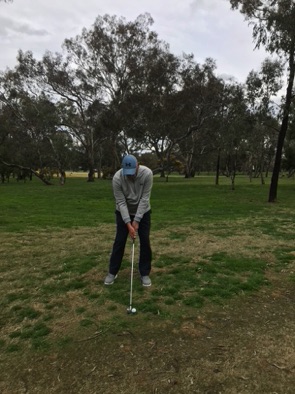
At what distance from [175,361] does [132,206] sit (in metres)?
2.40

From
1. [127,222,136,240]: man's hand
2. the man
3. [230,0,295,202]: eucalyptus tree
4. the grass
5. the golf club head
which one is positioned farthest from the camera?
[230,0,295,202]: eucalyptus tree

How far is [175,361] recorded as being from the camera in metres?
3.35

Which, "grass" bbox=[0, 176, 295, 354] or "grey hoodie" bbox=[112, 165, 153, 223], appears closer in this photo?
"grass" bbox=[0, 176, 295, 354]

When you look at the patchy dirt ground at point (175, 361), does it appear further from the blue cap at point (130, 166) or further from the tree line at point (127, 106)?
the tree line at point (127, 106)

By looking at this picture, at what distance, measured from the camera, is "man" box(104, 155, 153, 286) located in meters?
4.98

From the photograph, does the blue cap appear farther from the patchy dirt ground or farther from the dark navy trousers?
the patchy dirt ground

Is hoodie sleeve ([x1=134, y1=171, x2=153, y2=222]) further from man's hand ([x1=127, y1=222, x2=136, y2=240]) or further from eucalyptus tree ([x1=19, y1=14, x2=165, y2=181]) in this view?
eucalyptus tree ([x1=19, y1=14, x2=165, y2=181])

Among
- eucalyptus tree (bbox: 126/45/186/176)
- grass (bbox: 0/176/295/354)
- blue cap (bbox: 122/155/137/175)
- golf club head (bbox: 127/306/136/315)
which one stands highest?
eucalyptus tree (bbox: 126/45/186/176)

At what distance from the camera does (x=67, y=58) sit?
3841 cm

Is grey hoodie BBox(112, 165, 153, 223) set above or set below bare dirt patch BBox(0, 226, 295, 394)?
above

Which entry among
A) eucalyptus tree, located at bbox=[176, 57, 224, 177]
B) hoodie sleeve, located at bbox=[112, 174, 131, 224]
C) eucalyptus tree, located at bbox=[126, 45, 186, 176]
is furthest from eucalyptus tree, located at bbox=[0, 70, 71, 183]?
hoodie sleeve, located at bbox=[112, 174, 131, 224]

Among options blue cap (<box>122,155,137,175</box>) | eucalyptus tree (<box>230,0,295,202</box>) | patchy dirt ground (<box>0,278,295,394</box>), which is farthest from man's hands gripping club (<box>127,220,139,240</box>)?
eucalyptus tree (<box>230,0,295,202</box>)

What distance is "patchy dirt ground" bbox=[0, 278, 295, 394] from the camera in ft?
9.90

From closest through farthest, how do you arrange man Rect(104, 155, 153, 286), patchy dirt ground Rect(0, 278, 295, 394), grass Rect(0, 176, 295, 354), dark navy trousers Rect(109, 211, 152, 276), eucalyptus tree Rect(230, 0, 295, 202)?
patchy dirt ground Rect(0, 278, 295, 394) → grass Rect(0, 176, 295, 354) → man Rect(104, 155, 153, 286) → dark navy trousers Rect(109, 211, 152, 276) → eucalyptus tree Rect(230, 0, 295, 202)
